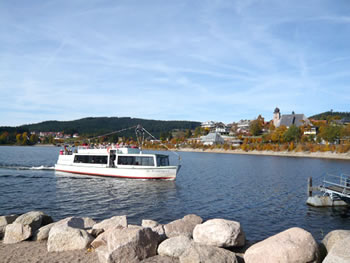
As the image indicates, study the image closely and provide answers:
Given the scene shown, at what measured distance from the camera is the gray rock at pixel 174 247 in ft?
32.1

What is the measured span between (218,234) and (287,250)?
2455 mm

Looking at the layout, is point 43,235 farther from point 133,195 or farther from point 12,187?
point 12,187

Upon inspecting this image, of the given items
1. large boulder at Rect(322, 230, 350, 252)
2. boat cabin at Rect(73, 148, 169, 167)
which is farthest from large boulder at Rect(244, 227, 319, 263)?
boat cabin at Rect(73, 148, 169, 167)

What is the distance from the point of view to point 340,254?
320 inches

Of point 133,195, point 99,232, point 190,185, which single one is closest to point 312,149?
point 190,185

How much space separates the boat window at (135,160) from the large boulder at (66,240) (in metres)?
26.8

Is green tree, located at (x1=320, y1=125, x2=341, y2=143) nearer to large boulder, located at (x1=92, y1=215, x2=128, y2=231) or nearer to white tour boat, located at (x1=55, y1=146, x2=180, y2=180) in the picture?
white tour boat, located at (x1=55, y1=146, x2=180, y2=180)

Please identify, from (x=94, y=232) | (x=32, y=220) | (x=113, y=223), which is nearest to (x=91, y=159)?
(x=32, y=220)

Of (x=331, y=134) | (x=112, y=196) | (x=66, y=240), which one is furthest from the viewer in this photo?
(x=331, y=134)

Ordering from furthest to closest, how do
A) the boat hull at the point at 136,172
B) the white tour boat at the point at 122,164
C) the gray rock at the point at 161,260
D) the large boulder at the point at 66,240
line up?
the white tour boat at the point at 122,164 → the boat hull at the point at 136,172 → the large boulder at the point at 66,240 → the gray rock at the point at 161,260

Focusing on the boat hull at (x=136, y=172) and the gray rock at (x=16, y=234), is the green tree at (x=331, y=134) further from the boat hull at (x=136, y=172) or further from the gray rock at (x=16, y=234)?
the gray rock at (x=16, y=234)

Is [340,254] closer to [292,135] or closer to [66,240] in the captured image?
[66,240]

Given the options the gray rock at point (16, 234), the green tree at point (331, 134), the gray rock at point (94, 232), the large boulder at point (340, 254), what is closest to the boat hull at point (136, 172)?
the gray rock at point (94, 232)

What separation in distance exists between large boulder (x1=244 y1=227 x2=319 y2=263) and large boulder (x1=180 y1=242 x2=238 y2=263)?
2.37 ft
